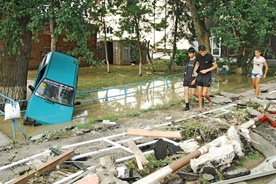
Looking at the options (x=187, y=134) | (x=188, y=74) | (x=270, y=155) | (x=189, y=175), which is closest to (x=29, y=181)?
(x=189, y=175)

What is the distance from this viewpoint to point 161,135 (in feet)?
19.0

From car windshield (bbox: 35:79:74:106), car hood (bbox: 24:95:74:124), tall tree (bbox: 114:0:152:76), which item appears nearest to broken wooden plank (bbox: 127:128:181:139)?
car hood (bbox: 24:95:74:124)

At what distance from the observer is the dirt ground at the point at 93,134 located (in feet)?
18.9

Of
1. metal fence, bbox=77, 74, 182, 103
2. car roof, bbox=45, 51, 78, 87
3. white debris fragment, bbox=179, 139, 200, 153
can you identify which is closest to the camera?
white debris fragment, bbox=179, 139, 200, 153

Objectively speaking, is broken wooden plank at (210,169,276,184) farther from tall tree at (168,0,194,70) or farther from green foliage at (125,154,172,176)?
tall tree at (168,0,194,70)

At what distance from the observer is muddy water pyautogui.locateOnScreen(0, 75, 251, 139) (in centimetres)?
1018

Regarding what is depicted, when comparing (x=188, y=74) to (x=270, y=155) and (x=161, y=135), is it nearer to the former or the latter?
(x=161, y=135)

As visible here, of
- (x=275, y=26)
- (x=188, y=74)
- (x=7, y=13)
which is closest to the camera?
(x=188, y=74)

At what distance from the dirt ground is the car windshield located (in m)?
3.22

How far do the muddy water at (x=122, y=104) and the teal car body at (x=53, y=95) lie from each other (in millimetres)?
337

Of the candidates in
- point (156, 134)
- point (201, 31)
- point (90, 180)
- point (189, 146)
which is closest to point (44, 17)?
point (156, 134)

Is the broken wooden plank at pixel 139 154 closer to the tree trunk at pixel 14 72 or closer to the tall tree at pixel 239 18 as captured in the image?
the tree trunk at pixel 14 72

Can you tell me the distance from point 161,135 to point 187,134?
24.8 inches

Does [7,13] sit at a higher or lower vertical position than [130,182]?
higher
